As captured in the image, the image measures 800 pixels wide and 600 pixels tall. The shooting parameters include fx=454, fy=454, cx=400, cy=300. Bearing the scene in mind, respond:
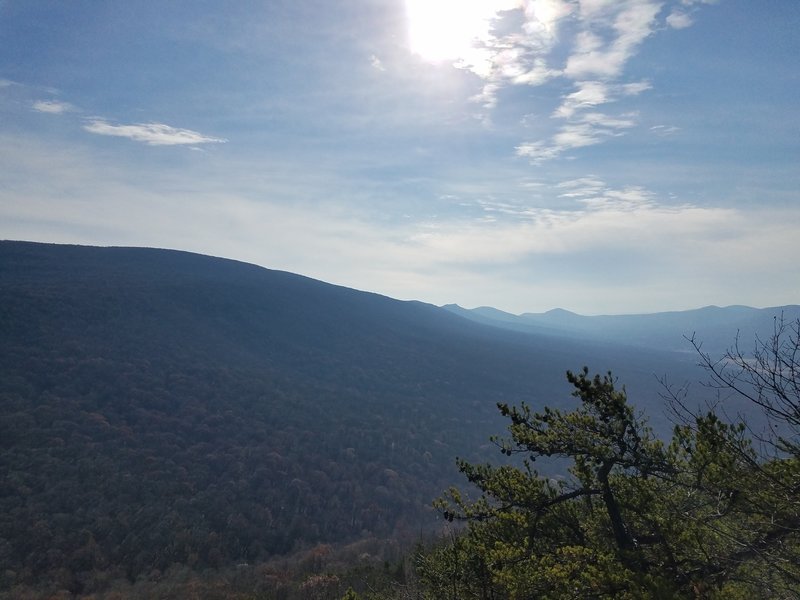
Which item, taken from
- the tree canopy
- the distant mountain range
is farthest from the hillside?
the tree canopy

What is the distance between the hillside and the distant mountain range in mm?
360

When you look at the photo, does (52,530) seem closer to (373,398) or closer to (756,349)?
(756,349)

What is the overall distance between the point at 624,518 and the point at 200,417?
3804 inches

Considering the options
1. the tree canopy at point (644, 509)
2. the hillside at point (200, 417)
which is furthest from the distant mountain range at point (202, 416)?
the tree canopy at point (644, 509)

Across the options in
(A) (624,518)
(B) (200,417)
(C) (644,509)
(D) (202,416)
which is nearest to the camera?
(C) (644,509)

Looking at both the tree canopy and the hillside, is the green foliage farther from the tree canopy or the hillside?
the hillside

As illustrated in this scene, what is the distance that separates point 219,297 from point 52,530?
128936mm

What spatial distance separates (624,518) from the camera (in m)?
8.56

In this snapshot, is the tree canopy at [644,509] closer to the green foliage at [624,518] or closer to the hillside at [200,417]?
the green foliage at [624,518]

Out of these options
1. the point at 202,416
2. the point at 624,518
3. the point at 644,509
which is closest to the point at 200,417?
the point at 202,416

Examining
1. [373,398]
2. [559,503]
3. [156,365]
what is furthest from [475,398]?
[559,503]

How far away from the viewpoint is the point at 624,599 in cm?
651

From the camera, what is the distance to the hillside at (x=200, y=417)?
178ft

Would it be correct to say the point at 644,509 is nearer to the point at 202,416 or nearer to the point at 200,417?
the point at 200,417
